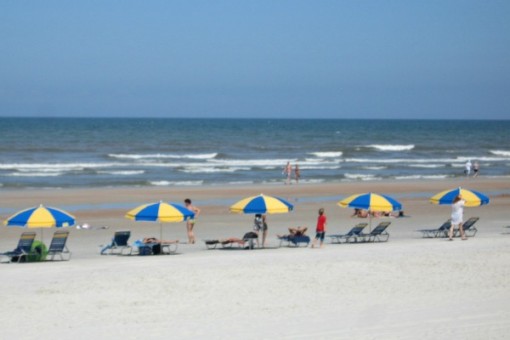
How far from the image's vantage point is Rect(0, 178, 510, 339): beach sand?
11.7 m

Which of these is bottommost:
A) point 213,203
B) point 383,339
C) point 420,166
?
point 383,339

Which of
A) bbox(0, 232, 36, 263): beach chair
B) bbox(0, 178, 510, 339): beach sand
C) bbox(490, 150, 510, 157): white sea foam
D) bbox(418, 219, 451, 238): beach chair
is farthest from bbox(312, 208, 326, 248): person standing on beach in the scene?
bbox(490, 150, 510, 157): white sea foam

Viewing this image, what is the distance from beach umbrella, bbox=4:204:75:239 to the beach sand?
2.79 feet

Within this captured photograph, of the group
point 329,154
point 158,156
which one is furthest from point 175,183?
point 329,154

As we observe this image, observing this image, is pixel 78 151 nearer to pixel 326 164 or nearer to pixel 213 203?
pixel 326 164

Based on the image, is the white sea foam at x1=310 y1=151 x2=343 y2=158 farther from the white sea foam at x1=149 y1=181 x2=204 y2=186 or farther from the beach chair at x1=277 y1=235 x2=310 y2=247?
the beach chair at x1=277 y1=235 x2=310 y2=247

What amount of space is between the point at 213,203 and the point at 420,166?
27.7 meters

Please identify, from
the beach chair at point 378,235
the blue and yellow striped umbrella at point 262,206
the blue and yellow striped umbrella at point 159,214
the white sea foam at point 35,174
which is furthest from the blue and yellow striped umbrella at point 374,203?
the white sea foam at point 35,174

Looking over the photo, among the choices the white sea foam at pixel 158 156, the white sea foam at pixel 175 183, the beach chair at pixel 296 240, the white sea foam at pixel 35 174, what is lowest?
the beach chair at pixel 296 240

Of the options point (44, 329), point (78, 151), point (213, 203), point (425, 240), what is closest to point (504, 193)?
point (213, 203)

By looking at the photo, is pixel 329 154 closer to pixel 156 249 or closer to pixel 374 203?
pixel 374 203

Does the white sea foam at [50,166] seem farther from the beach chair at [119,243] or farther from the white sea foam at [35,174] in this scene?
the beach chair at [119,243]

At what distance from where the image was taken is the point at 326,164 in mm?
56938

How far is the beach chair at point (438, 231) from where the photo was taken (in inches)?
889
